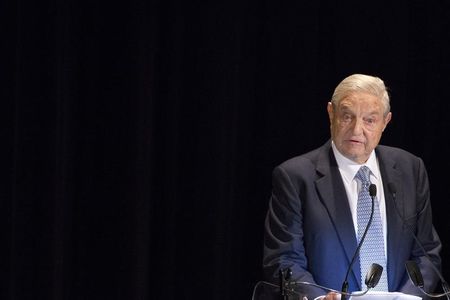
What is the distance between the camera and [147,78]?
4.14 m

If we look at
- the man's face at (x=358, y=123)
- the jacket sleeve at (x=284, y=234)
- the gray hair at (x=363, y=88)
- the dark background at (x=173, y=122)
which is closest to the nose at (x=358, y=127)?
the man's face at (x=358, y=123)

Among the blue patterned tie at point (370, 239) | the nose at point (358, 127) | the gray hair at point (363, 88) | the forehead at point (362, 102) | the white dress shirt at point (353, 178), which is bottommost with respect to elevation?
the blue patterned tie at point (370, 239)

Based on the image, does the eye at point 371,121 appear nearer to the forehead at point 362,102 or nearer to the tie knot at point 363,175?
the forehead at point 362,102

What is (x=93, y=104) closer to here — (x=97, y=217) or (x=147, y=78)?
(x=147, y=78)

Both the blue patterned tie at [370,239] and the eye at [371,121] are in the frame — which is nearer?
the blue patterned tie at [370,239]

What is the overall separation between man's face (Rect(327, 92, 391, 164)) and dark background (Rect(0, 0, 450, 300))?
2.57 feet

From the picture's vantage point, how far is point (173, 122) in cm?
423

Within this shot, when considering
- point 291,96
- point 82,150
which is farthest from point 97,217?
point 291,96

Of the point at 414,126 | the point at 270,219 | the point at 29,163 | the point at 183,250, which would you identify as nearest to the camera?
the point at 270,219

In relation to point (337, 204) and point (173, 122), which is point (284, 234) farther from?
point (173, 122)

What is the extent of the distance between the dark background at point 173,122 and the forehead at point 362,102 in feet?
2.67

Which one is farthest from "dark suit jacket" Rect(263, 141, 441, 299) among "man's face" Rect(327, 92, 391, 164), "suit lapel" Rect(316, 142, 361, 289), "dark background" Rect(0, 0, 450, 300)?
"dark background" Rect(0, 0, 450, 300)

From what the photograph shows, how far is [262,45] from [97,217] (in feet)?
3.94

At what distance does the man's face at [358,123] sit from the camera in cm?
362
